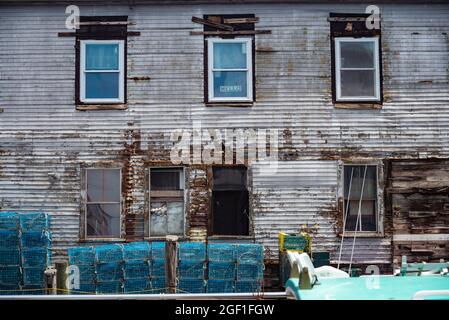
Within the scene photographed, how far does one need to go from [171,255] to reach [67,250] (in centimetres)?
369

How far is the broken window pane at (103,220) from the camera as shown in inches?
618

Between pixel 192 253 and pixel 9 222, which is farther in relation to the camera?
pixel 192 253

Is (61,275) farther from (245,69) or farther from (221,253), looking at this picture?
(245,69)

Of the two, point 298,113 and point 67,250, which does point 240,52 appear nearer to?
point 298,113

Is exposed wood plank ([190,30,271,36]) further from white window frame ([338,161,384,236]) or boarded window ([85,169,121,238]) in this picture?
boarded window ([85,169,121,238])

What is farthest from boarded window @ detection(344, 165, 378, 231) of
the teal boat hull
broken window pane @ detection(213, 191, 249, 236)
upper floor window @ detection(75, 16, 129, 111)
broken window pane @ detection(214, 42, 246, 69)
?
the teal boat hull

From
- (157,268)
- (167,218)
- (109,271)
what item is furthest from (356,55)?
(109,271)

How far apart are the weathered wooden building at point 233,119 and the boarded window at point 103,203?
4 cm

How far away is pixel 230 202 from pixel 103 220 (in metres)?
3.17

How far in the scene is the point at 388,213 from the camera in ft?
51.3

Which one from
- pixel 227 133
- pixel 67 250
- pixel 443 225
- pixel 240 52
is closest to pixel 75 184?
pixel 67 250

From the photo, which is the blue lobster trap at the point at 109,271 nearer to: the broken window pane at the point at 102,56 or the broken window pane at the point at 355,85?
the broken window pane at the point at 102,56

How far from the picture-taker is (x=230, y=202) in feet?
51.6

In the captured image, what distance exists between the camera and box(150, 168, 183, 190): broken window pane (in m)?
15.8
